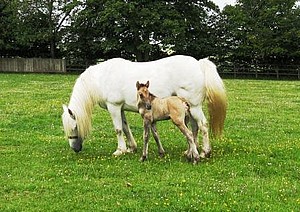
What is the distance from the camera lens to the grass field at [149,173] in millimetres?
7168

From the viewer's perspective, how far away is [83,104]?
1062 centimetres

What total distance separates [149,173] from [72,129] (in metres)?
2.46

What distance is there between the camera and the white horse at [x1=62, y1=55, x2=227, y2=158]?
33.6ft

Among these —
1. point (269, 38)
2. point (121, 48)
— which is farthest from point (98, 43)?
point (269, 38)

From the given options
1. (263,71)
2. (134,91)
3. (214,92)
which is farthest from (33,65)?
(214,92)

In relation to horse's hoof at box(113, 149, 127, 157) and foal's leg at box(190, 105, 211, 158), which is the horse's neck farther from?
foal's leg at box(190, 105, 211, 158)

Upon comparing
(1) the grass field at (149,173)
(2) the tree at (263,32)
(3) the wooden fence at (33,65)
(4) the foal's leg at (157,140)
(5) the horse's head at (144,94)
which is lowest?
(1) the grass field at (149,173)

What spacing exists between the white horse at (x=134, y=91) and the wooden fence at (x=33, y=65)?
3867 cm

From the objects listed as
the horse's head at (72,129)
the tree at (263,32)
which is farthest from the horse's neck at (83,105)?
the tree at (263,32)

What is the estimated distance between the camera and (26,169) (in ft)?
30.7

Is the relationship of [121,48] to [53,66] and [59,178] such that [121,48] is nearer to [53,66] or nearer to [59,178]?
[53,66]

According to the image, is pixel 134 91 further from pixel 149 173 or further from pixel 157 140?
pixel 149 173

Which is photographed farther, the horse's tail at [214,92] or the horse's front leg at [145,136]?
the horse's tail at [214,92]

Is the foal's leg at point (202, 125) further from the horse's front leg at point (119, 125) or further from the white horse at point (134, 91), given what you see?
the horse's front leg at point (119, 125)
